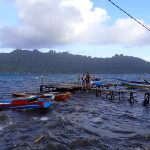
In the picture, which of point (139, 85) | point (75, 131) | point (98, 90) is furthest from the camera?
point (139, 85)

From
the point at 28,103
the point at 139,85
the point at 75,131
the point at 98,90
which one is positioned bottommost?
the point at 75,131

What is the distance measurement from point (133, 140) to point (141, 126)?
2.96 metres

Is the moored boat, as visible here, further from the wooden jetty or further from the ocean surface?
the ocean surface

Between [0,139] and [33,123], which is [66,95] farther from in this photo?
[0,139]

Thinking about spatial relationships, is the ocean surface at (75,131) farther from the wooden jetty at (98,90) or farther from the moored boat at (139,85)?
the moored boat at (139,85)

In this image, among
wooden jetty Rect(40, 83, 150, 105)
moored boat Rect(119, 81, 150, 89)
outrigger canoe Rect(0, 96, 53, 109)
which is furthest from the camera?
moored boat Rect(119, 81, 150, 89)

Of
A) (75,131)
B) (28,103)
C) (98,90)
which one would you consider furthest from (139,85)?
(75,131)

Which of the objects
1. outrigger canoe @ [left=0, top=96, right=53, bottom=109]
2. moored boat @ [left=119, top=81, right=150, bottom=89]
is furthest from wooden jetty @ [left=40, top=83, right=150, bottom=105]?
outrigger canoe @ [left=0, top=96, right=53, bottom=109]

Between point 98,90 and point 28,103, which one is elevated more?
point 98,90

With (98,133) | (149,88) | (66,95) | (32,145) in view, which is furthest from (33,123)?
(149,88)

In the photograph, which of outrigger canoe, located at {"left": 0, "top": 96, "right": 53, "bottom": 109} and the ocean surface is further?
outrigger canoe, located at {"left": 0, "top": 96, "right": 53, "bottom": 109}

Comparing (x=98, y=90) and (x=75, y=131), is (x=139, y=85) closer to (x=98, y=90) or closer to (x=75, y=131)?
(x=98, y=90)

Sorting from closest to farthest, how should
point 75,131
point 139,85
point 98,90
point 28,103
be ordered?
point 75,131
point 28,103
point 98,90
point 139,85

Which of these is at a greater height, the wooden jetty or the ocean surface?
the wooden jetty
